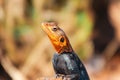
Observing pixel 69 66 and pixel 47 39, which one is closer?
pixel 69 66

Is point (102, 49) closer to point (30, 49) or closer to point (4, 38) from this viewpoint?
point (30, 49)

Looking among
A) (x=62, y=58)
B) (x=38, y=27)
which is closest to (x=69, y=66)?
(x=62, y=58)

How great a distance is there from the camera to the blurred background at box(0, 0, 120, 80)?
994cm

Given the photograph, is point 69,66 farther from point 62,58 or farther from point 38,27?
point 38,27

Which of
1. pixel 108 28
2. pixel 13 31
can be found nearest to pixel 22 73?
pixel 13 31

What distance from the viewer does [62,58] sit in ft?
13.1

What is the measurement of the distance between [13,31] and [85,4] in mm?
1392

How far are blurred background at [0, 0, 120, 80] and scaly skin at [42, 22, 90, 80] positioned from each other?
5164 millimetres

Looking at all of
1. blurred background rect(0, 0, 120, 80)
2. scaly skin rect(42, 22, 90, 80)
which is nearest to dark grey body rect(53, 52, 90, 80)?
scaly skin rect(42, 22, 90, 80)

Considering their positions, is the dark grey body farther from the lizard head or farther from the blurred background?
the blurred background

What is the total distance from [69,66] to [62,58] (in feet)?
0.22

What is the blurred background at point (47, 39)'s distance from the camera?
994 cm

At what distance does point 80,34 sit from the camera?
10414mm

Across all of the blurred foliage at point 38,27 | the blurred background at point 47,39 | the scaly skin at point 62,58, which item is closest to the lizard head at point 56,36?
the scaly skin at point 62,58
